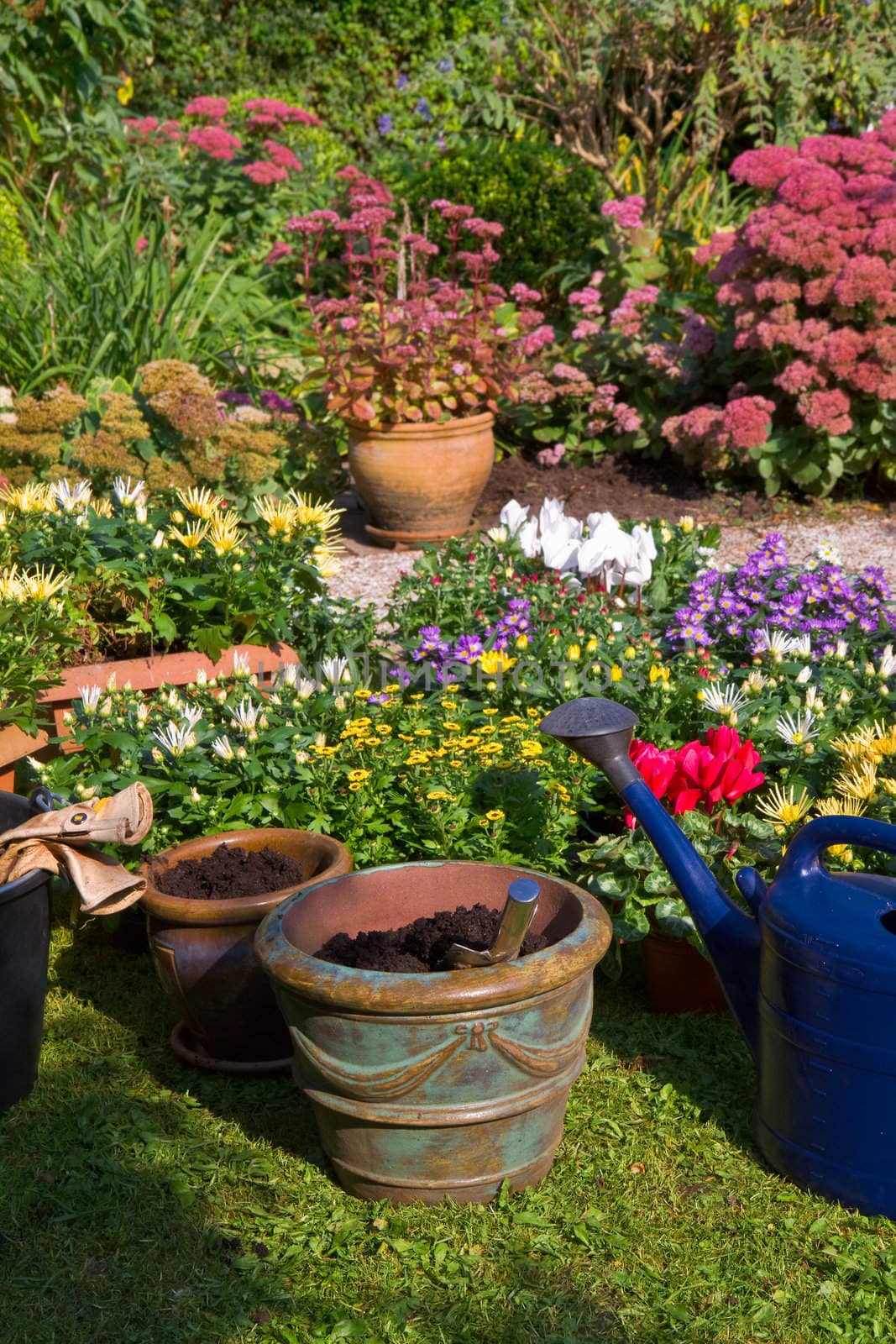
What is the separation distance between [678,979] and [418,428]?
3.56m

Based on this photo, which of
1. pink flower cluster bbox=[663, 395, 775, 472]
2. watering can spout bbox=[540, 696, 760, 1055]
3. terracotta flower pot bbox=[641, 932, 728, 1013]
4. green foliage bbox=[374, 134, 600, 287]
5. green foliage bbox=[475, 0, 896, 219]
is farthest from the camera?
green foliage bbox=[374, 134, 600, 287]

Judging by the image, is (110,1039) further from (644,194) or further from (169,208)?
(644,194)

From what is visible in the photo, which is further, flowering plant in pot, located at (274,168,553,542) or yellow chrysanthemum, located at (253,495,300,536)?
flowering plant in pot, located at (274,168,553,542)

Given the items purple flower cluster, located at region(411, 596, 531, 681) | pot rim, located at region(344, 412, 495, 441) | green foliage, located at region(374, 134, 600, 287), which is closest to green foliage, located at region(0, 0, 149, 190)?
green foliage, located at region(374, 134, 600, 287)

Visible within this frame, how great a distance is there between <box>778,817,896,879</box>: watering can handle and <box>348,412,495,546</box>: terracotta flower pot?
395cm

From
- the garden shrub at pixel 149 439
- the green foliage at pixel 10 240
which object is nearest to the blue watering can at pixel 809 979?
the garden shrub at pixel 149 439

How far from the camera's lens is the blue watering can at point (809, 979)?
217 cm

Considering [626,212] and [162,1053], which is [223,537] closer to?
[162,1053]

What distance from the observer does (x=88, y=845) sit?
2588mm

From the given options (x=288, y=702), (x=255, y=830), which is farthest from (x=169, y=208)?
(x=255, y=830)

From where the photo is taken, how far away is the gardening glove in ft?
8.12

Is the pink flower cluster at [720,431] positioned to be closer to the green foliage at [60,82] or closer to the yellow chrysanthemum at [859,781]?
the yellow chrysanthemum at [859,781]

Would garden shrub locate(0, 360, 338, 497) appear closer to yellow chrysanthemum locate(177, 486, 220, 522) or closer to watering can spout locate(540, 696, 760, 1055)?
yellow chrysanthemum locate(177, 486, 220, 522)

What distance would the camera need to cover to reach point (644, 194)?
27.3 ft
